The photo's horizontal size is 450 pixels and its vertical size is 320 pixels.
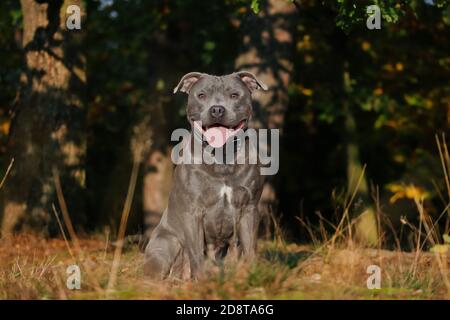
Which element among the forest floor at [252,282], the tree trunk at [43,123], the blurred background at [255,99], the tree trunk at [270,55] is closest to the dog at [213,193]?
the forest floor at [252,282]

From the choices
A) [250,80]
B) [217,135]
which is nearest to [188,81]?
[250,80]

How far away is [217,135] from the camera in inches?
248

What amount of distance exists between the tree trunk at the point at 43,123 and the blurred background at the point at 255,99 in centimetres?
2

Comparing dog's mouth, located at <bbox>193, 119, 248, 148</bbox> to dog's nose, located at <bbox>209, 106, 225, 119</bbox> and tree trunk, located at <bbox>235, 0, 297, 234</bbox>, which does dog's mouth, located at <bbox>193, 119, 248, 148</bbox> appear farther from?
tree trunk, located at <bbox>235, 0, 297, 234</bbox>

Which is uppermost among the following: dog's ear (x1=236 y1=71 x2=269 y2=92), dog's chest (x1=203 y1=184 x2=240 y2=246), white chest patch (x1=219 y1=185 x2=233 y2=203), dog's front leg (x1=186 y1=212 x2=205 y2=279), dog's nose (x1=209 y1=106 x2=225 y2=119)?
dog's ear (x1=236 y1=71 x2=269 y2=92)

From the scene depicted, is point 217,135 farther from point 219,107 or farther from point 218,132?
point 219,107

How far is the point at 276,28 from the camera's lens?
1121 centimetres

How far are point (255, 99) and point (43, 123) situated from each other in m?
3.09

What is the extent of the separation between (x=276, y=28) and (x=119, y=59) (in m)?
7.81

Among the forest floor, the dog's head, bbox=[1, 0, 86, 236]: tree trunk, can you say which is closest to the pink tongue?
the dog's head

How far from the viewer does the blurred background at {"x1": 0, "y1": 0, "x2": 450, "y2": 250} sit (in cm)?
1031
